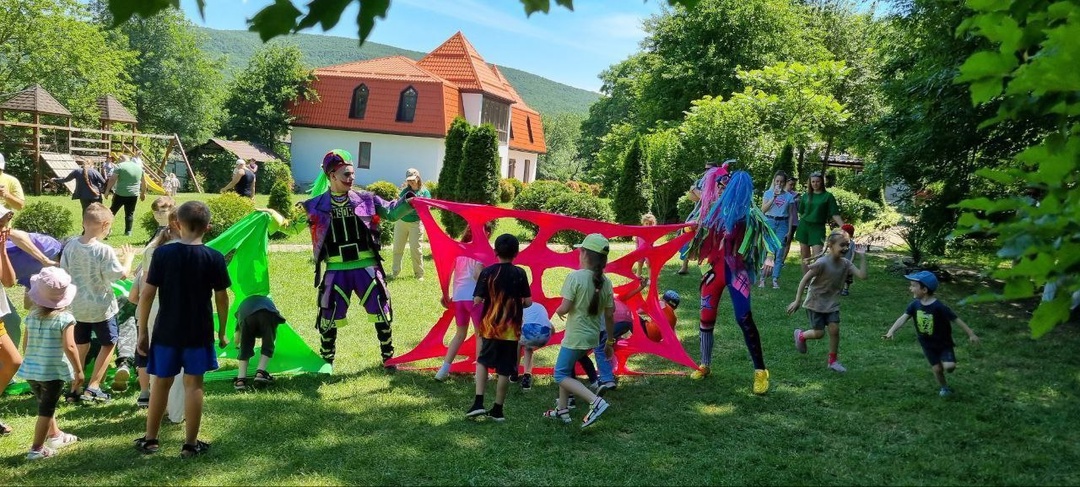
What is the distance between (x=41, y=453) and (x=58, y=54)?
152ft

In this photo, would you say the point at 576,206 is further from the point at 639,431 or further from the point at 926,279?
the point at 639,431

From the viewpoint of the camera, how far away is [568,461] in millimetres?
4938

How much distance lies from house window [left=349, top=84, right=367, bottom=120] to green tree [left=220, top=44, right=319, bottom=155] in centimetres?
241

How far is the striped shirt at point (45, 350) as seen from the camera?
4.69m

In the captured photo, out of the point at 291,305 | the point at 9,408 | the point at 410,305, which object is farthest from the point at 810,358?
the point at 9,408

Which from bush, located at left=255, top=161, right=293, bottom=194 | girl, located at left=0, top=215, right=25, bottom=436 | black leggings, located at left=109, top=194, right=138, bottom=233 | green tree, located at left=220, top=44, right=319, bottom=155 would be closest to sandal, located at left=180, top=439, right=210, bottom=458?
girl, located at left=0, top=215, right=25, bottom=436

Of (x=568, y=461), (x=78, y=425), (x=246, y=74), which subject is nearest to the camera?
(x=568, y=461)

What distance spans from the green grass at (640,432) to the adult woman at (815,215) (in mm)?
3536

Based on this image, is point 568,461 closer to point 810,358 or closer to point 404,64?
point 810,358

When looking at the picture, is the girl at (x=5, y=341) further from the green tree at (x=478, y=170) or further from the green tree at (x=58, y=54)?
the green tree at (x=58, y=54)

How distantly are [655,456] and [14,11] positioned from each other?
47176mm

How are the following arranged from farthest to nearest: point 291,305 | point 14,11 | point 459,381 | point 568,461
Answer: point 14,11, point 291,305, point 459,381, point 568,461

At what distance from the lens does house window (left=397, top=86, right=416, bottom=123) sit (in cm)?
4238

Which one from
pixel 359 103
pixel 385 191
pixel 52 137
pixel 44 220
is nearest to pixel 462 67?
Answer: pixel 359 103
